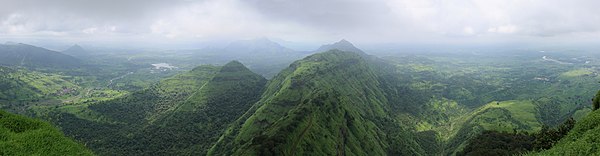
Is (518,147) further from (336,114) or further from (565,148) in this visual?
(336,114)

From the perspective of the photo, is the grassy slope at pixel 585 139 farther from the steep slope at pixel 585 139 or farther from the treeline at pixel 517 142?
the treeline at pixel 517 142

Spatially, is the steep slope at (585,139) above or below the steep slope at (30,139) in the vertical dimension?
below

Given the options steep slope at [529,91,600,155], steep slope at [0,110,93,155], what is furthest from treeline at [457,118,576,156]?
steep slope at [0,110,93,155]

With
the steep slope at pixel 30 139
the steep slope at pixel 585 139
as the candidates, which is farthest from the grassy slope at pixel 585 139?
the steep slope at pixel 30 139

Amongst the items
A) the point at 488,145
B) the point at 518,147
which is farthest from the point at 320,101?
the point at 518,147

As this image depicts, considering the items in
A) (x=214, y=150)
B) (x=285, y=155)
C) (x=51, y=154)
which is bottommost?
(x=214, y=150)
